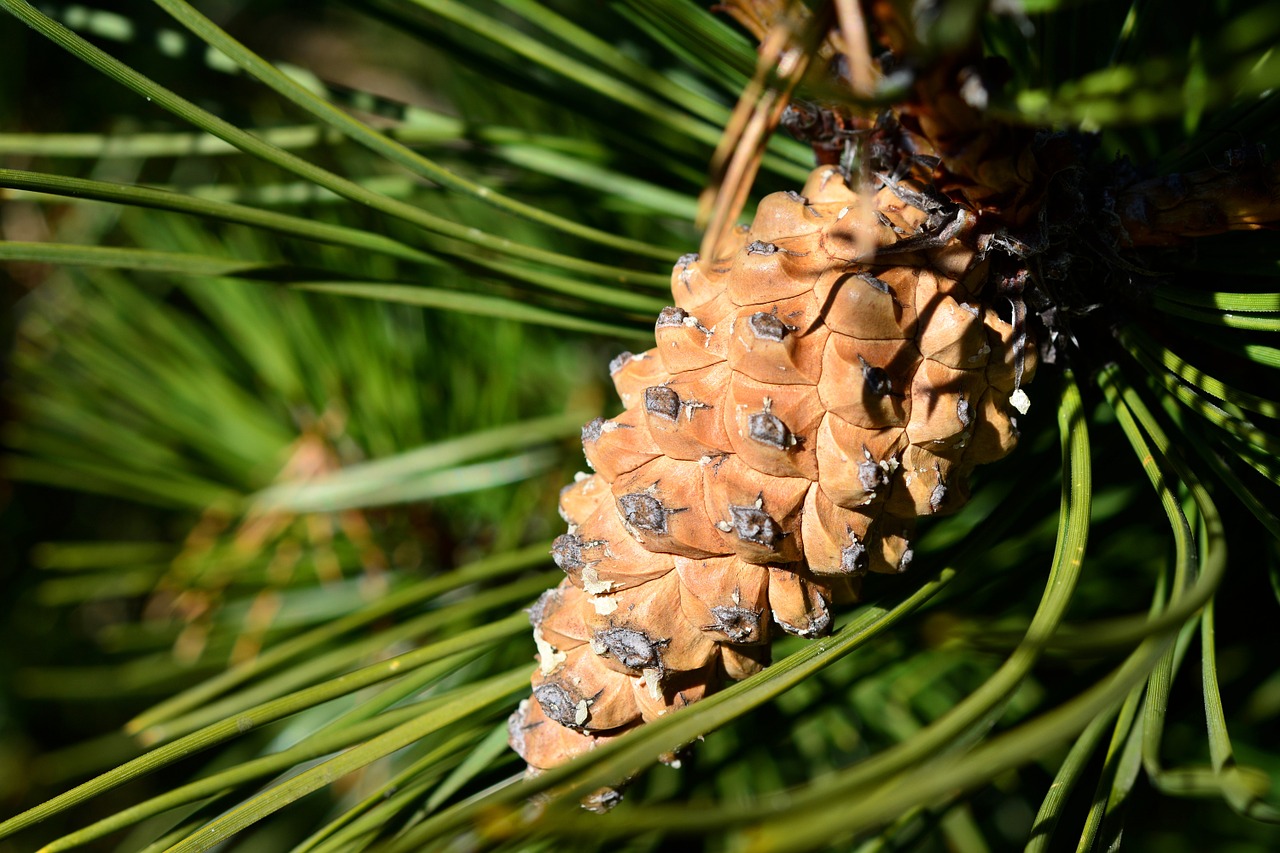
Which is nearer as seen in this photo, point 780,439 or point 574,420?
point 780,439

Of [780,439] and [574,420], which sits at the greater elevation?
[574,420]

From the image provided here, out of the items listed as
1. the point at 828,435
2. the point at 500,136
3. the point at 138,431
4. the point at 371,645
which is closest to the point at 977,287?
the point at 828,435

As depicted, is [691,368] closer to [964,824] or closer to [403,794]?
[403,794]

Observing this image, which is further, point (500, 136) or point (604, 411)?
point (604, 411)
